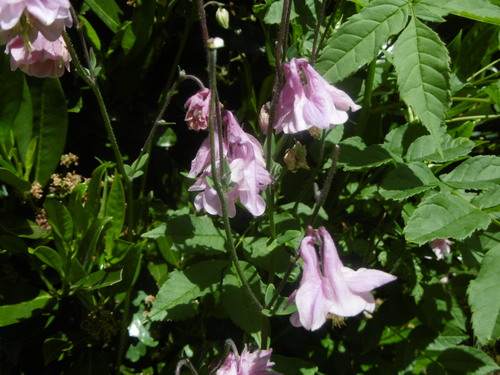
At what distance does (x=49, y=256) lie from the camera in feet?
4.38

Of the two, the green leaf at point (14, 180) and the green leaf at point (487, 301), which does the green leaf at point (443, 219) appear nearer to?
the green leaf at point (487, 301)

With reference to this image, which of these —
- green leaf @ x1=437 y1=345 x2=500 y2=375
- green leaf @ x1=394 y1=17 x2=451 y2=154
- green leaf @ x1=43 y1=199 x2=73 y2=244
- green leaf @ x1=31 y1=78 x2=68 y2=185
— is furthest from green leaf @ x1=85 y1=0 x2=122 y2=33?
green leaf @ x1=437 y1=345 x2=500 y2=375

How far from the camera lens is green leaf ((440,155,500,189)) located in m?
1.32

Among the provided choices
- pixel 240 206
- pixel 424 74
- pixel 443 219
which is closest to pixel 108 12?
pixel 240 206

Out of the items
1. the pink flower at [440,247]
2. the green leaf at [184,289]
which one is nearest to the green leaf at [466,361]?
the pink flower at [440,247]

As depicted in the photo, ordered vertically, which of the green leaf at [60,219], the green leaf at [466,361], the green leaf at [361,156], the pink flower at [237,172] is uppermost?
the pink flower at [237,172]

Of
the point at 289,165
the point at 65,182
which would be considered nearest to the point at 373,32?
the point at 289,165

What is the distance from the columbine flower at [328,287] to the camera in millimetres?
1028

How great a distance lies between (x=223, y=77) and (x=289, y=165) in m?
0.68

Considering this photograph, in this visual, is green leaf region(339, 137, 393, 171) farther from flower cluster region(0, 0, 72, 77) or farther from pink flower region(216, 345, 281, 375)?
Answer: flower cluster region(0, 0, 72, 77)

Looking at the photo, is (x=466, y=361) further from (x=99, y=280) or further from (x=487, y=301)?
(x=99, y=280)

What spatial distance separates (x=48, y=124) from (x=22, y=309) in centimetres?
46

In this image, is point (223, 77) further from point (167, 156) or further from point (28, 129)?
point (28, 129)

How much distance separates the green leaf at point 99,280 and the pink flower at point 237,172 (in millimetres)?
313
